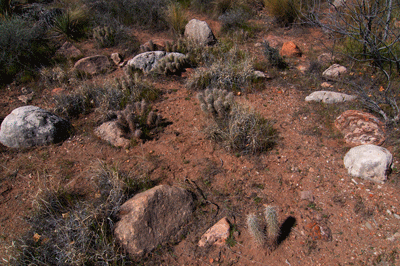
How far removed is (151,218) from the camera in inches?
101

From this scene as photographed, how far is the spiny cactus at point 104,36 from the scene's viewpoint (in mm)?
6227

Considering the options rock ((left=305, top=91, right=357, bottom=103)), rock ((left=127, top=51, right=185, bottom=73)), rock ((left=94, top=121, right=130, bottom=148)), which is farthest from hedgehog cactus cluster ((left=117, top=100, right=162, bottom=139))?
rock ((left=305, top=91, right=357, bottom=103))

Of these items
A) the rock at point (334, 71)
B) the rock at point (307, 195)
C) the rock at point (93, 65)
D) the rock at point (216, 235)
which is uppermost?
the rock at point (334, 71)

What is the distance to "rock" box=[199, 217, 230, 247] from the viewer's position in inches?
99.0

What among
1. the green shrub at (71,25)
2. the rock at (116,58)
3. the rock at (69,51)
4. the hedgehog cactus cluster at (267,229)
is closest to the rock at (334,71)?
the hedgehog cactus cluster at (267,229)

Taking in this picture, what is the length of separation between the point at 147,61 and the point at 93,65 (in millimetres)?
1208

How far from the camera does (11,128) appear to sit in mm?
3664

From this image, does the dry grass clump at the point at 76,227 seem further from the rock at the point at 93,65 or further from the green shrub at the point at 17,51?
the green shrub at the point at 17,51

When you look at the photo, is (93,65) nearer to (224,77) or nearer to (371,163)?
(224,77)

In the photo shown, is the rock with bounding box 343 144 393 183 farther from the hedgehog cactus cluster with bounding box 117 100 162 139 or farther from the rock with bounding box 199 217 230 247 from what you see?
the hedgehog cactus cluster with bounding box 117 100 162 139

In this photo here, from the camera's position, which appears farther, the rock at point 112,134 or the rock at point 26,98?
the rock at point 26,98

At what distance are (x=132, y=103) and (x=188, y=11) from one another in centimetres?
507

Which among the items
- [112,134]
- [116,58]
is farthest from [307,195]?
[116,58]

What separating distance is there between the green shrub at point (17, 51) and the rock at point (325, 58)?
6.01 metres
